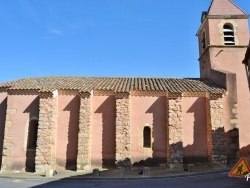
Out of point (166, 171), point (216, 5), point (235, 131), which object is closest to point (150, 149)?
point (166, 171)

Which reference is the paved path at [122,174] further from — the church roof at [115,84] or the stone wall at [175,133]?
the church roof at [115,84]

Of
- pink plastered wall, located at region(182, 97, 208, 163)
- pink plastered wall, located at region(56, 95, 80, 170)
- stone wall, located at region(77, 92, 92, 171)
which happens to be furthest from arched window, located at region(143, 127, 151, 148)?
pink plastered wall, located at region(56, 95, 80, 170)

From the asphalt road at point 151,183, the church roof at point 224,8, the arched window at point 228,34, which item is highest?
the church roof at point 224,8

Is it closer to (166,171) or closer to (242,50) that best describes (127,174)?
(166,171)

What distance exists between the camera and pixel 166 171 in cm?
1653

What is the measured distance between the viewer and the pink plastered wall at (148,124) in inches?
Result: 706

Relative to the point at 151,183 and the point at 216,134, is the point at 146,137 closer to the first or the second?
the point at 216,134

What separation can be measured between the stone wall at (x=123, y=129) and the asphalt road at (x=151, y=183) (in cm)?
323

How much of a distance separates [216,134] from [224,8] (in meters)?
11.5

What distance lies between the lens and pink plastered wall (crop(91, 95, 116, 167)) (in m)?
17.9

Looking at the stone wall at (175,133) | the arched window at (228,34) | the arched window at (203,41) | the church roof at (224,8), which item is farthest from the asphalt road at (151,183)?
the church roof at (224,8)

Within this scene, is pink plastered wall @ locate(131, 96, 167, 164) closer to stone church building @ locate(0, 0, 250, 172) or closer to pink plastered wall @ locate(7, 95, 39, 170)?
stone church building @ locate(0, 0, 250, 172)

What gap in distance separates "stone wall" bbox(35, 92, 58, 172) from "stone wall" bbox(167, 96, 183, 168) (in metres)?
7.37

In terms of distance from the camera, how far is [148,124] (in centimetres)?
1841
